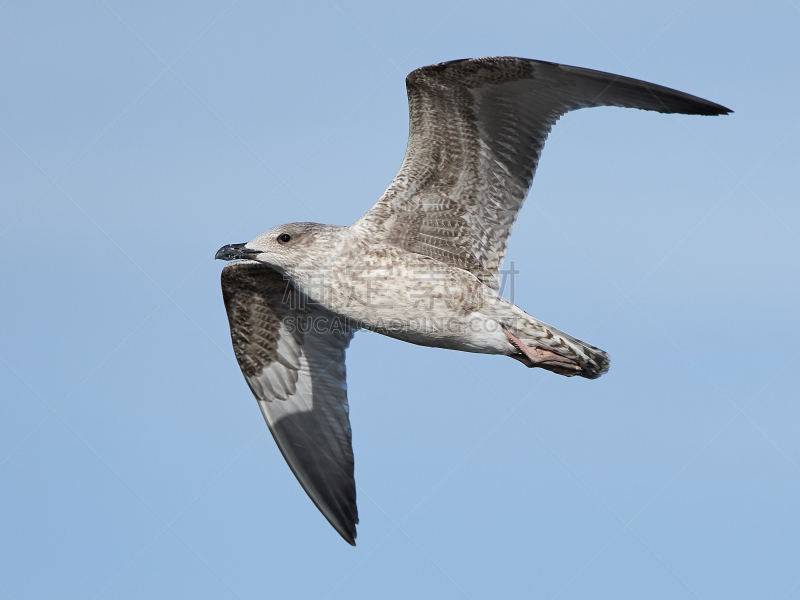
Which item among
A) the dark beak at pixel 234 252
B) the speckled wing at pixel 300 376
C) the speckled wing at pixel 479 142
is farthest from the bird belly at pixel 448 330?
the speckled wing at pixel 300 376

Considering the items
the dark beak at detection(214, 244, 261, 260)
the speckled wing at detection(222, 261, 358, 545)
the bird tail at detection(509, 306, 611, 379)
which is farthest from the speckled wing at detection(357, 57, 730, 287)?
the speckled wing at detection(222, 261, 358, 545)

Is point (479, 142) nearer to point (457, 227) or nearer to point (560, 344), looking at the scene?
point (457, 227)

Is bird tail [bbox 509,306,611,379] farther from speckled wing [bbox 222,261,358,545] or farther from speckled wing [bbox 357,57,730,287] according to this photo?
speckled wing [bbox 222,261,358,545]

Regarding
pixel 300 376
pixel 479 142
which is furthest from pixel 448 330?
pixel 300 376

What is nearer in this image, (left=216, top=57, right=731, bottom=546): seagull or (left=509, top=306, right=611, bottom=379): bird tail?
(left=216, top=57, right=731, bottom=546): seagull

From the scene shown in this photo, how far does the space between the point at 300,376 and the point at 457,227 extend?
9.99 ft

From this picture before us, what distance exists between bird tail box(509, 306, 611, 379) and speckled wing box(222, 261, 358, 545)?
279cm

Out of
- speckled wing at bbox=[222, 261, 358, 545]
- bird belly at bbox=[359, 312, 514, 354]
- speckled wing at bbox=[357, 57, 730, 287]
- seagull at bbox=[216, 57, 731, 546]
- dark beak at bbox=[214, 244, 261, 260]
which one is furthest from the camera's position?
speckled wing at bbox=[222, 261, 358, 545]

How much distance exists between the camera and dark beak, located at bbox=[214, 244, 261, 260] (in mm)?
10445

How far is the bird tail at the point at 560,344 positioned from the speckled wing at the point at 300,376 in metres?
2.79

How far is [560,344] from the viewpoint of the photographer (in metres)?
10.6

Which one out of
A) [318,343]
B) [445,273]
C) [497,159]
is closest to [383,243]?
[445,273]

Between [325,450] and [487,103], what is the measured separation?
4824mm

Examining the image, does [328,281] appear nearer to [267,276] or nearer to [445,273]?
[445,273]
